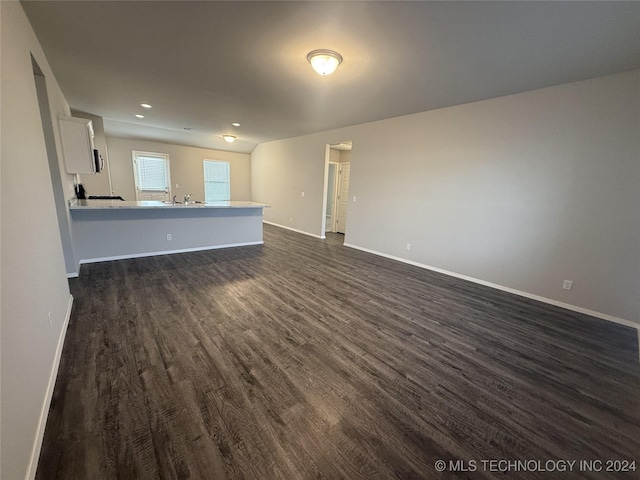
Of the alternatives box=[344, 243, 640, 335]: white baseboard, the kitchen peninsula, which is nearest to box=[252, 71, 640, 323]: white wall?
box=[344, 243, 640, 335]: white baseboard

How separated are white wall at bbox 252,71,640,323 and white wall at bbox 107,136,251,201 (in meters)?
5.65

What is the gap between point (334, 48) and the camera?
93.2 inches

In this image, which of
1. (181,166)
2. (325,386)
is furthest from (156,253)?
(181,166)

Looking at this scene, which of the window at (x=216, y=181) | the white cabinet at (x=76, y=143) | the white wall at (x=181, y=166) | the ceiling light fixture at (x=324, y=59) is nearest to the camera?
the ceiling light fixture at (x=324, y=59)

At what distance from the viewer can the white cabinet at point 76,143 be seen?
3.28 metres

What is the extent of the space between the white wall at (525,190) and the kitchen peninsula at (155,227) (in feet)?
9.37

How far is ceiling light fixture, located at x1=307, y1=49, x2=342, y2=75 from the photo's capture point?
95.1 inches

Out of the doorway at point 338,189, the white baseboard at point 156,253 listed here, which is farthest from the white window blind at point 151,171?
the doorway at point 338,189

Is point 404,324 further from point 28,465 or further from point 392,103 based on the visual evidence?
point 392,103

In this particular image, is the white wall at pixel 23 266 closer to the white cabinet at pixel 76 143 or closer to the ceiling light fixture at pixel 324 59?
the white cabinet at pixel 76 143

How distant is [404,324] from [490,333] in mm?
851

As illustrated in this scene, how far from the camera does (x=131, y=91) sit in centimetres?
389

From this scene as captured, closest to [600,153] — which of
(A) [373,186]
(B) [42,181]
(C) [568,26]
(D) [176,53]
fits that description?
(C) [568,26]

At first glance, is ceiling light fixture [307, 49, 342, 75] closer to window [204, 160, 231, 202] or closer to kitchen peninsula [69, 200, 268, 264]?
kitchen peninsula [69, 200, 268, 264]
